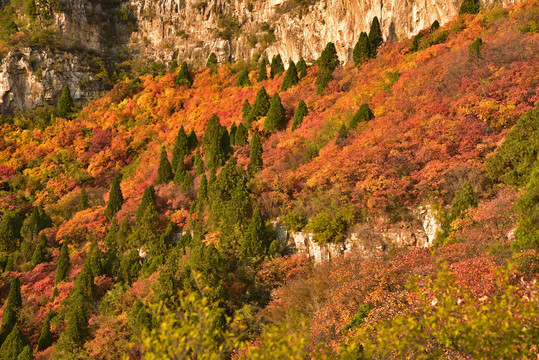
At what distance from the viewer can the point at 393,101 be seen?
27453 mm

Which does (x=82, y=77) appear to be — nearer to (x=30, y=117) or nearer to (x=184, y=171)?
(x=30, y=117)

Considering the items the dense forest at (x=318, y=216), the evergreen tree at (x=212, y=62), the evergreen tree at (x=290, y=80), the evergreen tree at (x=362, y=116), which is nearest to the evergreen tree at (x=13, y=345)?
the dense forest at (x=318, y=216)

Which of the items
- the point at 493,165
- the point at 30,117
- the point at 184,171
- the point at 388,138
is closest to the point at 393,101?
the point at 388,138

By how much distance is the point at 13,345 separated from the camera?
2014 cm

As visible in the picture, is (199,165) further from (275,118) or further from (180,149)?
(275,118)

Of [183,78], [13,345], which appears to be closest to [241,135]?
[13,345]

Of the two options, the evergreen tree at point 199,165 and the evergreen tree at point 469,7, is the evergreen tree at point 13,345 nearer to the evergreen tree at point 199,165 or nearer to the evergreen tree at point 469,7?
the evergreen tree at point 199,165

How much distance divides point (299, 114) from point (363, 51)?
36.1 ft

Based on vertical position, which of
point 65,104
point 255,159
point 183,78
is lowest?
point 255,159

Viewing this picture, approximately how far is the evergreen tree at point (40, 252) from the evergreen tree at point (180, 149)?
1063 centimetres

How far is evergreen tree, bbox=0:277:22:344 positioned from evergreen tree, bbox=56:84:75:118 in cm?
2927

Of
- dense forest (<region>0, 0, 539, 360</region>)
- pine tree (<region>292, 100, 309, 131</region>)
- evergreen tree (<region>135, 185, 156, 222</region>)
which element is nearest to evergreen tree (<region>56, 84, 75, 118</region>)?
dense forest (<region>0, 0, 539, 360</region>)

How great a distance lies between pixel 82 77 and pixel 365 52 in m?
36.6

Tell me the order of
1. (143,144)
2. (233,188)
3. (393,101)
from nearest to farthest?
(233,188), (393,101), (143,144)
